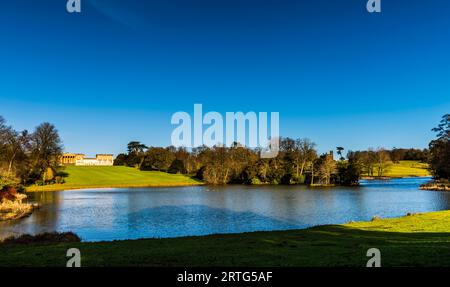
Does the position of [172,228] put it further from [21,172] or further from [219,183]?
[219,183]

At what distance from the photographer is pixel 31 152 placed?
86.7 m

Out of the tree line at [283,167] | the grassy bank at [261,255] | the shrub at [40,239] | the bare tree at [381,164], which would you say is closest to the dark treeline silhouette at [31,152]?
the tree line at [283,167]

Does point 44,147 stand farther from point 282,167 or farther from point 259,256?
point 259,256

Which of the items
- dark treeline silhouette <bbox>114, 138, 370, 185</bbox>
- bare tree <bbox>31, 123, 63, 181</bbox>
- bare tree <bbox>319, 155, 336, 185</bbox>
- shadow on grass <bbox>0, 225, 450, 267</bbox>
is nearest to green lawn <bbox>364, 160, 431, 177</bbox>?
dark treeline silhouette <bbox>114, 138, 370, 185</bbox>

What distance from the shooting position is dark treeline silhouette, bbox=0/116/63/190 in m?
75.1

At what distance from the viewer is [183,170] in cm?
14925

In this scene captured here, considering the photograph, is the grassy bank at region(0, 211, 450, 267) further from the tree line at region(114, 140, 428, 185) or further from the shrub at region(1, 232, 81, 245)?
the tree line at region(114, 140, 428, 185)

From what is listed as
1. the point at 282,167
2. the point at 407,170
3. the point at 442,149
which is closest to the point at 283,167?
the point at 282,167

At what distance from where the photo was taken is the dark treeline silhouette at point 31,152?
75.1 m

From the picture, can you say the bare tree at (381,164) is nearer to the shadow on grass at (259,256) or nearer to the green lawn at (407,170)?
the green lawn at (407,170)

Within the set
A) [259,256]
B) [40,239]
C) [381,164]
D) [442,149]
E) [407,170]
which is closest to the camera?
[259,256]

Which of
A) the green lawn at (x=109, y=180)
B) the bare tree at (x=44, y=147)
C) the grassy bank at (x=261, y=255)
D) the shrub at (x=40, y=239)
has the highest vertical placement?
the bare tree at (x=44, y=147)

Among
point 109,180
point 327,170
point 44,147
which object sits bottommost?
point 109,180
